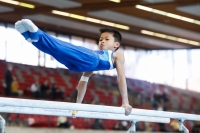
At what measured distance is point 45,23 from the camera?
20.9 metres

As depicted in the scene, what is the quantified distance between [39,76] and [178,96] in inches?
341

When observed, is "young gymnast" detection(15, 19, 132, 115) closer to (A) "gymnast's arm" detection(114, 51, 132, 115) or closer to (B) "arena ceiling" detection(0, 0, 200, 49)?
(A) "gymnast's arm" detection(114, 51, 132, 115)

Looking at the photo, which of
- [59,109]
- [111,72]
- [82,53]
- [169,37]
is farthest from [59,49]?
[111,72]

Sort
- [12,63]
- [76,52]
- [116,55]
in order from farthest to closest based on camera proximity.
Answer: [12,63] → [116,55] → [76,52]

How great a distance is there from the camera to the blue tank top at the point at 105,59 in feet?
16.4

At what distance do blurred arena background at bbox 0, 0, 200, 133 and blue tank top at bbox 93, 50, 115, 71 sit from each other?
645 cm

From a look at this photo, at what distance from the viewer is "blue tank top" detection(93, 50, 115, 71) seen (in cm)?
499

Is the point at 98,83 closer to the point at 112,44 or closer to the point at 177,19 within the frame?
the point at 177,19

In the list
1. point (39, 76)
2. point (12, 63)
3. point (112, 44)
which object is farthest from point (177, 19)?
point (112, 44)

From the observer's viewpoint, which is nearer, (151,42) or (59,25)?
(59,25)

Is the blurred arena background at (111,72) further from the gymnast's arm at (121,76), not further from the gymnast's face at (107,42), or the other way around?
the gymnast's arm at (121,76)

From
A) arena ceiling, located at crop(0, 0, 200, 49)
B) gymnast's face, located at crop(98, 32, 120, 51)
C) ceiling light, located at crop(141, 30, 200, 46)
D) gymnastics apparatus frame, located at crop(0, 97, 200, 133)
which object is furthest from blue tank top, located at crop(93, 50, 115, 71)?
ceiling light, located at crop(141, 30, 200, 46)

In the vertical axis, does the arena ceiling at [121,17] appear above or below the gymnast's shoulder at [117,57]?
above

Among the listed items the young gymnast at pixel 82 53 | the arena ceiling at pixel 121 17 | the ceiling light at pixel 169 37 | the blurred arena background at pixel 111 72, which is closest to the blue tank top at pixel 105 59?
the young gymnast at pixel 82 53
